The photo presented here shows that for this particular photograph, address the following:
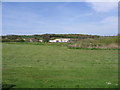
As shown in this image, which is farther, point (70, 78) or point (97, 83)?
point (70, 78)

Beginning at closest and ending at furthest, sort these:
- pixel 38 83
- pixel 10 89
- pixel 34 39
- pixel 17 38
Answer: pixel 10 89 < pixel 38 83 < pixel 17 38 < pixel 34 39

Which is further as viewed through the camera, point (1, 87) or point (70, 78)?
point (70, 78)

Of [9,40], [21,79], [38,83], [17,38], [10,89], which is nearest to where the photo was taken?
[10,89]

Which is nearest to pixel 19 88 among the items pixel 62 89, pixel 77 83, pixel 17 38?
pixel 62 89

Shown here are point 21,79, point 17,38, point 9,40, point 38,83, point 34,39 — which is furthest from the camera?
point 34,39

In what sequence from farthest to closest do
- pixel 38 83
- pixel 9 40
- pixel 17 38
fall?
1. pixel 17 38
2. pixel 9 40
3. pixel 38 83

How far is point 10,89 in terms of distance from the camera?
10.9 ft

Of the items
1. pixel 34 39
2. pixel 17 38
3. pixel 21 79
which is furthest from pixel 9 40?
pixel 21 79

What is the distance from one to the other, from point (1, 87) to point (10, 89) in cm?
18

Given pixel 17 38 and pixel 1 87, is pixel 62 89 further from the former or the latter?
pixel 17 38

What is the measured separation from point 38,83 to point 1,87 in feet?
2.78

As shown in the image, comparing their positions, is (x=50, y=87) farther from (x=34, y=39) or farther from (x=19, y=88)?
(x=34, y=39)

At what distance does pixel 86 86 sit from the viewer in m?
3.60

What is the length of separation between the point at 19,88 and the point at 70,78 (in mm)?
1448
